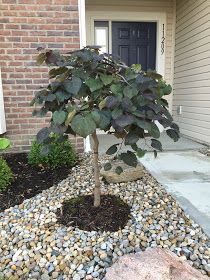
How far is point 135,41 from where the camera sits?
4.93 m

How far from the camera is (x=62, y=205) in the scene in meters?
2.07

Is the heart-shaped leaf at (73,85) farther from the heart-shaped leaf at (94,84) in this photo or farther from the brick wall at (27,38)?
the brick wall at (27,38)

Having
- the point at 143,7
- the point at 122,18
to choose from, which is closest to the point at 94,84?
the point at 122,18

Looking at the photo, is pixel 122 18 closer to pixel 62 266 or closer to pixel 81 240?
pixel 81 240

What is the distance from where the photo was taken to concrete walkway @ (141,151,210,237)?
208cm

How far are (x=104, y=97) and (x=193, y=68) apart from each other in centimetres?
341

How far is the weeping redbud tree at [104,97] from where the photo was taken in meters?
1.33

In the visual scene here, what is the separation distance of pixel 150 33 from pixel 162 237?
13.8 ft

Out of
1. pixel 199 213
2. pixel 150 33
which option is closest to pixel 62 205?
pixel 199 213

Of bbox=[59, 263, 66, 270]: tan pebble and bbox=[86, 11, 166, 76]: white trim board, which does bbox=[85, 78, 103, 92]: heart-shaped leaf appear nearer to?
bbox=[59, 263, 66, 270]: tan pebble

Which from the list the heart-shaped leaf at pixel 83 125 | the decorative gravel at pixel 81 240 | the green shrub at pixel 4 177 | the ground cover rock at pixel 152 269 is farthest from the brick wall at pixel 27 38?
the ground cover rock at pixel 152 269

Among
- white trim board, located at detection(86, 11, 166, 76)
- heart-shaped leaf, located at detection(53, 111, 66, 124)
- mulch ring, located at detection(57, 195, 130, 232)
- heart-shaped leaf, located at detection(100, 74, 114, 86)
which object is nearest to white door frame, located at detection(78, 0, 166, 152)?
white trim board, located at detection(86, 11, 166, 76)

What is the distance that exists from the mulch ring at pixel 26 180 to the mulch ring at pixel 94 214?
50cm

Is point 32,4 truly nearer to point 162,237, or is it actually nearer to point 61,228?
point 61,228
